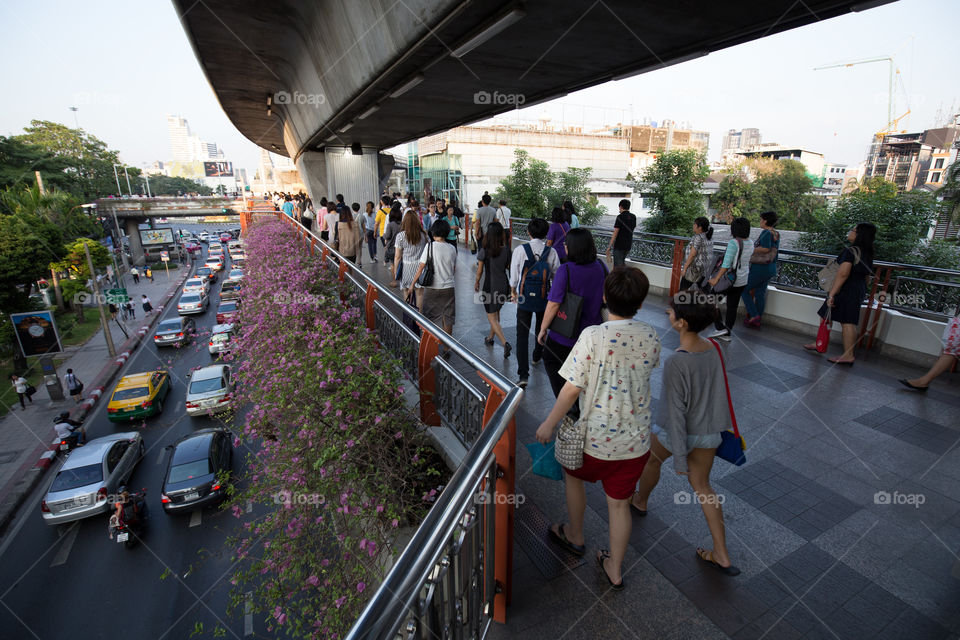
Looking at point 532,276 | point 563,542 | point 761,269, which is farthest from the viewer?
point 761,269

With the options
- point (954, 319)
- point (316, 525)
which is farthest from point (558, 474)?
point (954, 319)

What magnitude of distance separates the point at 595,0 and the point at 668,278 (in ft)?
19.6

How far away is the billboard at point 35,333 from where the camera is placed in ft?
66.3

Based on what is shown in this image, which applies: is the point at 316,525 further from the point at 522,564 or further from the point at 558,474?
the point at 558,474

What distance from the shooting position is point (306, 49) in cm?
930

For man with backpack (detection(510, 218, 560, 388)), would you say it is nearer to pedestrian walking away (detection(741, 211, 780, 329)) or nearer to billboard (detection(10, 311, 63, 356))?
pedestrian walking away (detection(741, 211, 780, 329))

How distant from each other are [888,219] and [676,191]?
867 cm

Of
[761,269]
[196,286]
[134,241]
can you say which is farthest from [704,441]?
[134,241]

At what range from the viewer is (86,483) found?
37.6 ft

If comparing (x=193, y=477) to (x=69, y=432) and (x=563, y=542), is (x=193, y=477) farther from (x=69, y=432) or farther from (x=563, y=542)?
(x=563, y=542)

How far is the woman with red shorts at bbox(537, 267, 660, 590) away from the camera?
86.9 inches

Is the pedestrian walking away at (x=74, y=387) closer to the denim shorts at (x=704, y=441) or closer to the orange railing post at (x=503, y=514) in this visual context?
the orange railing post at (x=503, y=514)

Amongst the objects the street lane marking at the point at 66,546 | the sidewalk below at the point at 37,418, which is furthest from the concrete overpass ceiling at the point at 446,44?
the sidewalk below at the point at 37,418

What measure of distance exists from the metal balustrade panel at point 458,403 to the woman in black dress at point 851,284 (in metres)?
4.99
